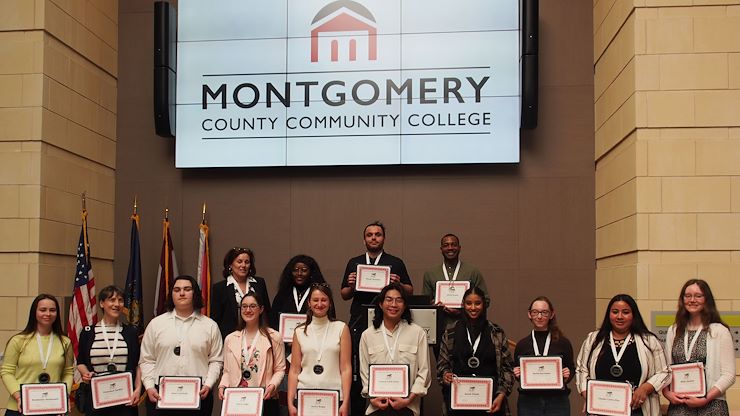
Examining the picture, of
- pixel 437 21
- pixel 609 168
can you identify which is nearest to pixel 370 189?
pixel 437 21

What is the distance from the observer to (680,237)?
6539mm

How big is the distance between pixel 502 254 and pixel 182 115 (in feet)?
11.0

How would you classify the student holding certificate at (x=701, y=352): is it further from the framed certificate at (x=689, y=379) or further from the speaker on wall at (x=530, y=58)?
the speaker on wall at (x=530, y=58)

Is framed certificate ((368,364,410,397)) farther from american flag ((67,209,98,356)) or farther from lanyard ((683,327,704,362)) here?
american flag ((67,209,98,356))

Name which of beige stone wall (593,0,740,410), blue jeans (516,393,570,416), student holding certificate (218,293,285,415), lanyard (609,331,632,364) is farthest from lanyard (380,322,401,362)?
beige stone wall (593,0,740,410)

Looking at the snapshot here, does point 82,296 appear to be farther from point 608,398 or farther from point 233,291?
point 608,398

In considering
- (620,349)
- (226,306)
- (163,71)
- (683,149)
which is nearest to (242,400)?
(226,306)

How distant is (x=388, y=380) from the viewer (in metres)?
5.43

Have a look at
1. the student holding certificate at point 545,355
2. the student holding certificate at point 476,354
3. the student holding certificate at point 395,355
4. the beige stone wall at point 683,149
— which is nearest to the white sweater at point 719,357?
the student holding certificate at point 545,355

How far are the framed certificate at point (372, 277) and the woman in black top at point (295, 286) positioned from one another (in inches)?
10.9

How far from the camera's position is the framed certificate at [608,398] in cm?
514

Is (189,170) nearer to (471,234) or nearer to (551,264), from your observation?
(471,234)

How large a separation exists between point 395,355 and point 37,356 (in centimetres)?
235

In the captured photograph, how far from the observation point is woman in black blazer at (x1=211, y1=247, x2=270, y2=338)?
20.8ft
